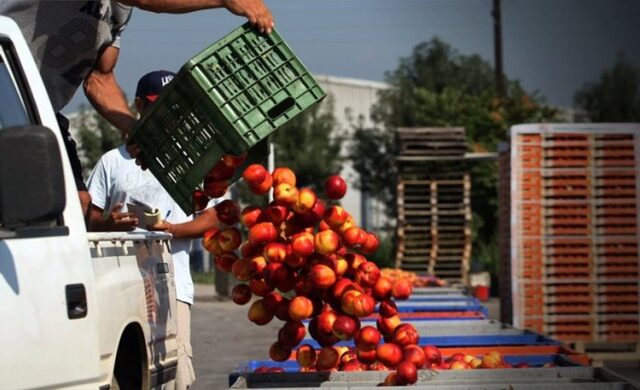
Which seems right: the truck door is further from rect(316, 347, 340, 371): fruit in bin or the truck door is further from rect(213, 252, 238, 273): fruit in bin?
rect(316, 347, 340, 371): fruit in bin

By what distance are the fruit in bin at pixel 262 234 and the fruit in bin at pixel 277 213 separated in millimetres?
57

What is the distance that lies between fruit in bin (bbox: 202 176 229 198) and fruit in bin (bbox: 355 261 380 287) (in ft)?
2.41

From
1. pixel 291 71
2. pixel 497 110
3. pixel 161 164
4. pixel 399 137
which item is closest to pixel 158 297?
pixel 161 164

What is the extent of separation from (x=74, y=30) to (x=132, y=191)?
1.71 m

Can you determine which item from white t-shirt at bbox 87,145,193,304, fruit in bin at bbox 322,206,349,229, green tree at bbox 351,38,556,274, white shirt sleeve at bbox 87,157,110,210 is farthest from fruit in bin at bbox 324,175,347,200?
green tree at bbox 351,38,556,274

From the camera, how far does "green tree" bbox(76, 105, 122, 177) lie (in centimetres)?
3894

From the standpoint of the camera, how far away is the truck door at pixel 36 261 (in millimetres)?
4609

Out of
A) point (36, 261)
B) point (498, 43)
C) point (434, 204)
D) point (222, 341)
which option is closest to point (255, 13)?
point (36, 261)

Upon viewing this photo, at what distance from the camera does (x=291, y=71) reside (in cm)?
630

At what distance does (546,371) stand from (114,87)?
2.60m

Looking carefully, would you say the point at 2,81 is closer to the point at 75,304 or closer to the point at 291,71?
the point at 75,304

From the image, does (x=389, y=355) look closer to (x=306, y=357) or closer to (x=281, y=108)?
(x=306, y=357)

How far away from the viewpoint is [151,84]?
764cm

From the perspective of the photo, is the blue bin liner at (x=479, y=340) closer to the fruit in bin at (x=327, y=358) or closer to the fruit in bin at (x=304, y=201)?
the fruit in bin at (x=327, y=358)
